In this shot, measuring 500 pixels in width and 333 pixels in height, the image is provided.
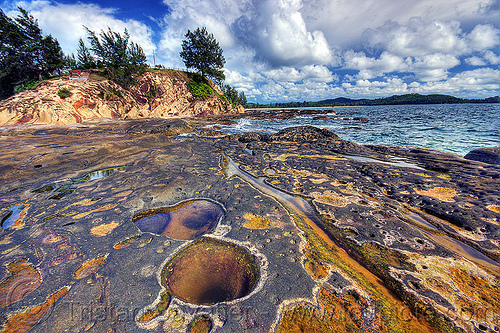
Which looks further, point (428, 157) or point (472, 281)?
point (428, 157)

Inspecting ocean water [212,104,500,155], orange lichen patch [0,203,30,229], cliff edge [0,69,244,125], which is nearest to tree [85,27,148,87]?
cliff edge [0,69,244,125]

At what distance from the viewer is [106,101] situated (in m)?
25.5

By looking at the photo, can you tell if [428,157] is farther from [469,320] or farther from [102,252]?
[102,252]

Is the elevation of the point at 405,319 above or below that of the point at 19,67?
below

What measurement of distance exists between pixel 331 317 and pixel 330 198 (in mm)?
3256

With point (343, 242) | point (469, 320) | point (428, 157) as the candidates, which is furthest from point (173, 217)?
point (428, 157)

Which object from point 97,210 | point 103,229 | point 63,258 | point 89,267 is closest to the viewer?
point 89,267

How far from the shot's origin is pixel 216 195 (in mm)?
5102

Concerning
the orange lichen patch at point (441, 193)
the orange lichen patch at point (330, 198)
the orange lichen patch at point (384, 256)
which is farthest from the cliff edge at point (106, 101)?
the orange lichen patch at point (441, 193)

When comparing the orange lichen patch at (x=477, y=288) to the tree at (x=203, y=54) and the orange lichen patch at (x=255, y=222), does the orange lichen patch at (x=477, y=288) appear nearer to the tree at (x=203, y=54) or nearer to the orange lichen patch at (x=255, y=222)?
the orange lichen patch at (x=255, y=222)

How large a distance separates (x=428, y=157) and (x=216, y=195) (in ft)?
34.6

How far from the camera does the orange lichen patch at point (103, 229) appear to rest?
3.43 meters

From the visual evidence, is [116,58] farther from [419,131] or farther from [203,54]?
[419,131]

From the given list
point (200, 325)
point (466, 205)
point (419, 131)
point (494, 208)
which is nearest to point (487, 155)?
point (494, 208)
